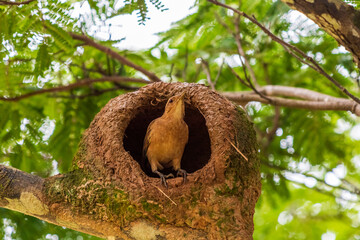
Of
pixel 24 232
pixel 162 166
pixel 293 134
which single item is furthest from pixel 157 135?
pixel 293 134

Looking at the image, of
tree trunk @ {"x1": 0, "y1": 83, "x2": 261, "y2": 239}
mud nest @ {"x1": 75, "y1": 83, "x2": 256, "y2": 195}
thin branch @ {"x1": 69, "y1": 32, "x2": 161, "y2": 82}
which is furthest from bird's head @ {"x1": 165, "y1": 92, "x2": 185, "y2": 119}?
thin branch @ {"x1": 69, "y1": 32, "x2": 161, "y2": 82}

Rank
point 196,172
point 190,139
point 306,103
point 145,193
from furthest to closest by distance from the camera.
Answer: point 190,139 < point 306,103 < point 196,172 < point 145,193

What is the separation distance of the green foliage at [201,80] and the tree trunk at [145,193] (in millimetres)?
1447

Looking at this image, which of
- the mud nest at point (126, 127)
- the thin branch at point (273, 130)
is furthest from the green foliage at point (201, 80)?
the mud nest at point (126, 127)

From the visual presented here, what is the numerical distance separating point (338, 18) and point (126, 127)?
2.44m

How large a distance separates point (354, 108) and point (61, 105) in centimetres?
422

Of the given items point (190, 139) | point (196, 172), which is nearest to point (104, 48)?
point (190, 139)

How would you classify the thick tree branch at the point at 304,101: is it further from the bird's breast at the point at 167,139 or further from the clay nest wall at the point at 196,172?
the clay nest wall at the point at 196,172

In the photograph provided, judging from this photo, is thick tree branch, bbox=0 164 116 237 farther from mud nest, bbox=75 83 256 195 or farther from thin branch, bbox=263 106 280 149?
thin branch, bbox=263 106 280 149

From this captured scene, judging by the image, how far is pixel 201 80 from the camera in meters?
8.00

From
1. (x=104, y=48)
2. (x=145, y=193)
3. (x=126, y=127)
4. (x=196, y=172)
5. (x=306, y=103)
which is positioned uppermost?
(x=306, y=103)

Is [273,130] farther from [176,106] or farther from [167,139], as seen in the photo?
[176,106]

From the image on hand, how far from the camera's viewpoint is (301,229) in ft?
26.4

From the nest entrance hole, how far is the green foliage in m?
0.77
